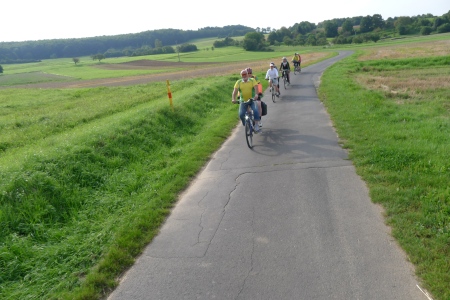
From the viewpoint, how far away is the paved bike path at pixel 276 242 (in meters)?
3.95

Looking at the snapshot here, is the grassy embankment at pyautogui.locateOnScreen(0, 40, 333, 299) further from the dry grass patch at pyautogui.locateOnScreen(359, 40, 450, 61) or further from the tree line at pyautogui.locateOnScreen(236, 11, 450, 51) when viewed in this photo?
the tree line at pyautogui.locateOnScreen(236, 11, 450, 51)

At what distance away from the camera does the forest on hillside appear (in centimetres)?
11371

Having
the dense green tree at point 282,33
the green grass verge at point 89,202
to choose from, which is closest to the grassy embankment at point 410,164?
the green grass verge at point 89,202

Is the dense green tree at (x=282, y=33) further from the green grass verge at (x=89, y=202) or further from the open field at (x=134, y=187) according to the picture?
the green grass verge at (x=89, y=202)

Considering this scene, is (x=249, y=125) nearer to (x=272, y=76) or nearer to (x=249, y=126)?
(x=249, y=126)

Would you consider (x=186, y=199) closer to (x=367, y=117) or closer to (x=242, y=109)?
(x=242, y=109)

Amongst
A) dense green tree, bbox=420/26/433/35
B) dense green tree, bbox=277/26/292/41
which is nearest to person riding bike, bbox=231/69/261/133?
dense green tree, bbox=420/26/433/35

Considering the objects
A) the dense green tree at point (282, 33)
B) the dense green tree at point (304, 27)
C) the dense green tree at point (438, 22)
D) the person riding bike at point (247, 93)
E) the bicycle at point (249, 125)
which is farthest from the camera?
the dense green tree at point (304, 27)

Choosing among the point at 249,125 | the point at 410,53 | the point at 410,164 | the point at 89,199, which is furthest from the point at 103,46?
the point at 410,164

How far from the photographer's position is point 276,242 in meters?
4.84

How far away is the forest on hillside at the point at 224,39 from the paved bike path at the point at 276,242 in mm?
105024

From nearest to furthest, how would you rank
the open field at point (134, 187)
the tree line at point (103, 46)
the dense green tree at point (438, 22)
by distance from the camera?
the open field at point (134, 187) < the dense green tree at point (438, 22) < the tree line at point (103, 46)

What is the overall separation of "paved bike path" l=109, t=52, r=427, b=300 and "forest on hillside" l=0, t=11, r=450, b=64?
10502cm

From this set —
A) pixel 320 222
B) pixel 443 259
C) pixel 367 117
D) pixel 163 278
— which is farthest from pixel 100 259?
pixel 367 117
